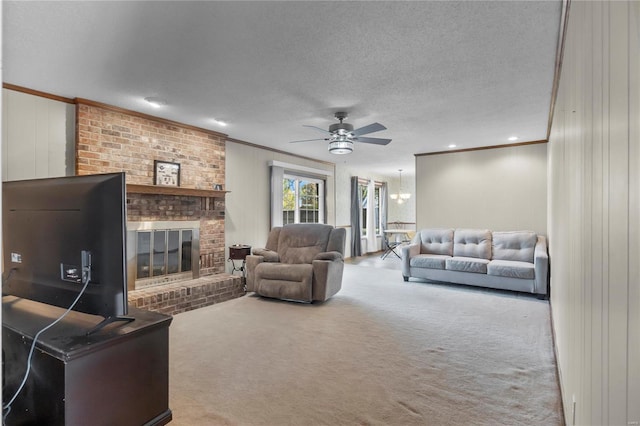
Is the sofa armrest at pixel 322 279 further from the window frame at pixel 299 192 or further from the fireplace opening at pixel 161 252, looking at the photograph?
the window frame at pixel 299 192

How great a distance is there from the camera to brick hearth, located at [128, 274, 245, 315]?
157 inches

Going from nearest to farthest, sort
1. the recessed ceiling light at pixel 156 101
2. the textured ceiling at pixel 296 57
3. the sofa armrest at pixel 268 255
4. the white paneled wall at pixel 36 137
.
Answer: the textured ceiling at pixel 296 57 → the white paneled wall at pixel 36 137 → the recessed ceiling light at pixel 156 101 → the sofa armrest at pixel 268 255

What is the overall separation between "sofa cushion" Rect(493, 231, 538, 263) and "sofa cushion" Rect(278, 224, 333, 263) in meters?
2.68

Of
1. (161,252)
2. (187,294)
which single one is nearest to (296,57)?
(187,294)

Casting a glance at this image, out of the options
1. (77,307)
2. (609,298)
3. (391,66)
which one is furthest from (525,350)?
(77,307)

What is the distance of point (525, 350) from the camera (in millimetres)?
3002

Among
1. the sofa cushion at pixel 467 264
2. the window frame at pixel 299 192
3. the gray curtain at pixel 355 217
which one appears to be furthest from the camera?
the gray curtain at pixel 355 217

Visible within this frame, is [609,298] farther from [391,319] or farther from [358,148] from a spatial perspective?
[358,148]

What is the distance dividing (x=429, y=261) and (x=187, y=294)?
11.9 ft

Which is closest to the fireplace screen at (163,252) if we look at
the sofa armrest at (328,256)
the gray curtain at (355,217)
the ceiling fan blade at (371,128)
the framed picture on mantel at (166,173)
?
the framed picture on mantel at (166,173)

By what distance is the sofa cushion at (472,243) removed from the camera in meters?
5.64

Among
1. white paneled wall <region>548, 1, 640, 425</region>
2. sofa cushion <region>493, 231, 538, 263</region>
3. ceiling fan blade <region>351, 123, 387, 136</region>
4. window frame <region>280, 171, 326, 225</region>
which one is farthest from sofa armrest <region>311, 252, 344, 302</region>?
white paneled wall <region>548, 1, 640, 425</region>

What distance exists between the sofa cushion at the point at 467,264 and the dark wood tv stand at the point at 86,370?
15.4ft

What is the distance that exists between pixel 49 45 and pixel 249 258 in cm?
312
